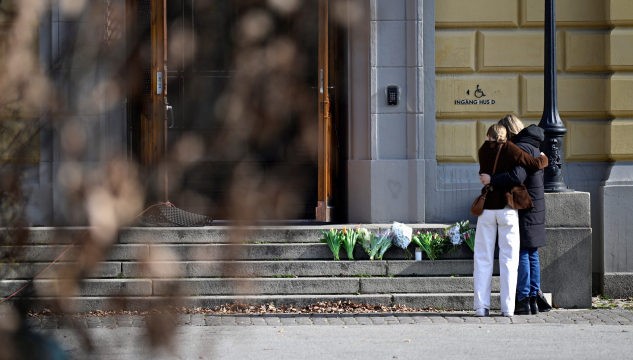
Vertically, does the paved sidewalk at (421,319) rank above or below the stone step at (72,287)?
below

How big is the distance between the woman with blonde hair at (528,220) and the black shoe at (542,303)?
0.31ft

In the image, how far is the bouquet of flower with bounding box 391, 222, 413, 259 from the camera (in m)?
8.17

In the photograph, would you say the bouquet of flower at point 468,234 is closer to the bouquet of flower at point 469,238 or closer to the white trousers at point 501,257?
the bouquet of flower at point 469,238

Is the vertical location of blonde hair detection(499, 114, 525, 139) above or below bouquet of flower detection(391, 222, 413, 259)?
above

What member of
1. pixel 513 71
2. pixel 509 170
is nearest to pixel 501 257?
pixel 509 170

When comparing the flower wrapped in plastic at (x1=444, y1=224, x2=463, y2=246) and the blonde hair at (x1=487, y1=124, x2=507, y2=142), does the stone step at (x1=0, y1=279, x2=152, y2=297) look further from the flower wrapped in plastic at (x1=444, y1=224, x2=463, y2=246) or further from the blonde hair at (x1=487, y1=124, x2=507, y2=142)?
the flower wrapped in plastic at (x1=444, y1=224, x2=463, y2=246)

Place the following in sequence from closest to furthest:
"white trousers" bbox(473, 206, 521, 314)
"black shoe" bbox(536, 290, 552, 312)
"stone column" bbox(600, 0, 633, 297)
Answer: "white trousers" bbox(473, 206, 521, 314) < "black shoe" bbox(536, 290, 552, 312) < "stone column" bbox(600, 0, 633, 297)

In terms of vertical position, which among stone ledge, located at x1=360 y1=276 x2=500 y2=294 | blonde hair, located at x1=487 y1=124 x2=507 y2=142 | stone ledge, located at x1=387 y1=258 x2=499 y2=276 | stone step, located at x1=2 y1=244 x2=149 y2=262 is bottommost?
stone ledge, located at x1=360 y1=276 x2=500 y2=294

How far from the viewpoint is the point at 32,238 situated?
1.67 metres

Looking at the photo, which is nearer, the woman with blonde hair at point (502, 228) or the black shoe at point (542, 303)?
the woman with blonde hair at point (502, 228)

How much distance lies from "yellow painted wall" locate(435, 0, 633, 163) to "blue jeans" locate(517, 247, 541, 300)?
265 cm

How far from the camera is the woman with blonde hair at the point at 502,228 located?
7176 mm

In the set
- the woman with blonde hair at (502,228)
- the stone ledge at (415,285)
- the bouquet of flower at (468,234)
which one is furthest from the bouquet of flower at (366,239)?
the woman with blonde hair at (502,228)

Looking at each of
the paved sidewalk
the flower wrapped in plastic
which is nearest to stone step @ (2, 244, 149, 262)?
the paved sidewalk
